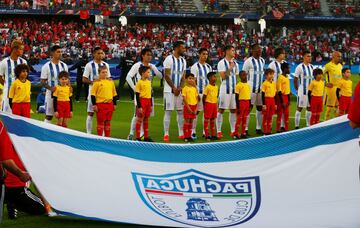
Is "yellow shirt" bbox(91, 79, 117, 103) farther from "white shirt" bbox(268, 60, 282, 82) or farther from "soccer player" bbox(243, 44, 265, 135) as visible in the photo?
"white shirt" bbox(268, 60, 282, 82)

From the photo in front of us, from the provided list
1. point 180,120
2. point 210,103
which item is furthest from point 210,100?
point 180,120

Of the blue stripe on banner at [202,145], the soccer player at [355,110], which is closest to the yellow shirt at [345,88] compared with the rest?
the blue stripe on banner at [202,145]

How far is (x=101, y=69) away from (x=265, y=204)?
22.0 ft

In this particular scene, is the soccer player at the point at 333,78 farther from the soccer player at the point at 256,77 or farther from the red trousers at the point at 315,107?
the soccer player at the point at 256,77

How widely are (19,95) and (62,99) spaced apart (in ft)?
3.72

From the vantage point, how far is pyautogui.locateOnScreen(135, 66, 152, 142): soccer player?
12875 mm

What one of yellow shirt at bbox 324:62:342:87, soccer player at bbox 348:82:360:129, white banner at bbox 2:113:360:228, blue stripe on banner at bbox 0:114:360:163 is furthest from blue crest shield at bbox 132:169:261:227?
yellow shirt at bbox 324:62:342:87

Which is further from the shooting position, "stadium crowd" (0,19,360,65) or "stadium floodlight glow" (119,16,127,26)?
"stadium floodlight glow" (119,16,127,26)

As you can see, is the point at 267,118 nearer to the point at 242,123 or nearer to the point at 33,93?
the point at 242,123

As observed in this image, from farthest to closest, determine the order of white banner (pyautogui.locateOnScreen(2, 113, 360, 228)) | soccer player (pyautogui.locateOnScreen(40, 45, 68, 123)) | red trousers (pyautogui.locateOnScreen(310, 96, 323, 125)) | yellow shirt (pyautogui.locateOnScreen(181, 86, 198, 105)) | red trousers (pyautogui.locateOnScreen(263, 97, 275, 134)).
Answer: red trousers (pyautogui.locateOnScreen(310, 96, 323, 125)) → red trousers (pyautogui.locateOnScreen(263, 97, 275, 134)) → yellow shirt (pyautogui.locateOnScreen(181, 86, 198, 105)) → soccer player (pyautogui.locateOnScreen(40, 45, 68, 123)) → white banner (pyautogui.locateOnScreen(2, 113, 360, 228))

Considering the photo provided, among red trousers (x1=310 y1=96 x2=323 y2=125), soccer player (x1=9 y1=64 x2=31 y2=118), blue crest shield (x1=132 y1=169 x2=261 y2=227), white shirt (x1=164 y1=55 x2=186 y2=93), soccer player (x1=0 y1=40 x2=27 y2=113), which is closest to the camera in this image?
blue crest shield (x1=132 y1=169 x2=261 y2=227)

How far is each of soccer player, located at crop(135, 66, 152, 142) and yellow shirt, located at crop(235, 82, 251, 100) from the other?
1.88m

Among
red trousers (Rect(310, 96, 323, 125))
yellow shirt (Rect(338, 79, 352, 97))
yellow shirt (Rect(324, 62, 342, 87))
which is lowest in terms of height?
red trousers (Rect(310, 96, 323, 125))

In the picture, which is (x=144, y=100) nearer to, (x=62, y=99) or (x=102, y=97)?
(x=102, y=97)
